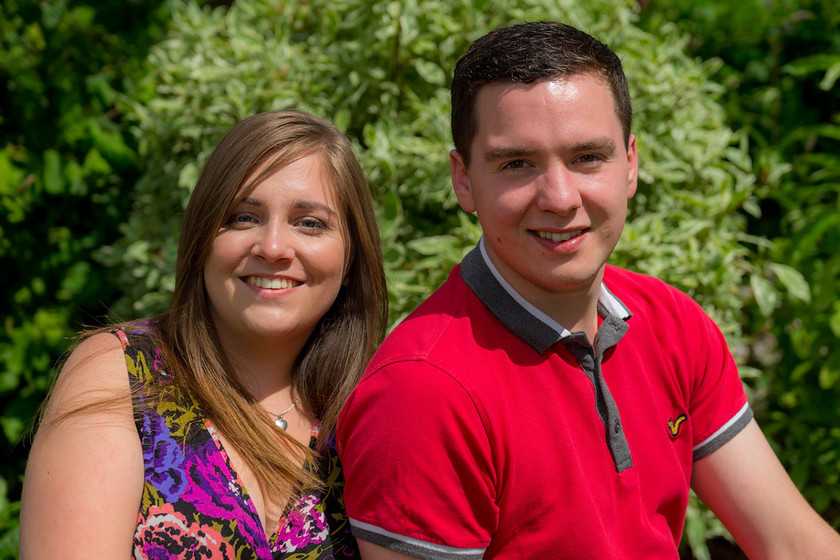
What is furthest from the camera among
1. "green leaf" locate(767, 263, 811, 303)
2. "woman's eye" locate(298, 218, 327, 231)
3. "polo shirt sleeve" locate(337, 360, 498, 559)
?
"green leaf" locate(767, 263, 811, 303)

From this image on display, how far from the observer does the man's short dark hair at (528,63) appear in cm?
169

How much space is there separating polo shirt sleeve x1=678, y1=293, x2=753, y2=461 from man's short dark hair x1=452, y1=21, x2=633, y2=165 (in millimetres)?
500

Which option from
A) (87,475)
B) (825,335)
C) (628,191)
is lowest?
(825,335)

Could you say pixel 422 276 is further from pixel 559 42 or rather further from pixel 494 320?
pixel 559 42

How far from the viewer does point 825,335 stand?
3266 mm

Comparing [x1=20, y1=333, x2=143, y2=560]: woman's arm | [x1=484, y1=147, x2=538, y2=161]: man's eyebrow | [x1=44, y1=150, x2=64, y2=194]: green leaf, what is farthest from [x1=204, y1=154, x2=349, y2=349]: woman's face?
[x1=44, y1=150, x2=64, y2=194]: green leaf

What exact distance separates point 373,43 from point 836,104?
2.54 m

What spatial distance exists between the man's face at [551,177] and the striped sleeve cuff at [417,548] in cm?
55

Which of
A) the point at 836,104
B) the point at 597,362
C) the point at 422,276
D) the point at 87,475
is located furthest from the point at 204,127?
the point at 836,104

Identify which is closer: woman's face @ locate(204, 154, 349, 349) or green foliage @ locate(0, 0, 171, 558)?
woman's face @ locate(204, 154, 349, 349)

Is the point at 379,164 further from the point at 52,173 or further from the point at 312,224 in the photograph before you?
the point at 52,173

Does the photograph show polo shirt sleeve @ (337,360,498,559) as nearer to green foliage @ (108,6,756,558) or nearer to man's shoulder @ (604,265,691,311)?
man's shoulder @ (604,265,691,311)

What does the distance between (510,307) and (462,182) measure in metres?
0.30

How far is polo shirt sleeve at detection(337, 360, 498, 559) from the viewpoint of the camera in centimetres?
157
